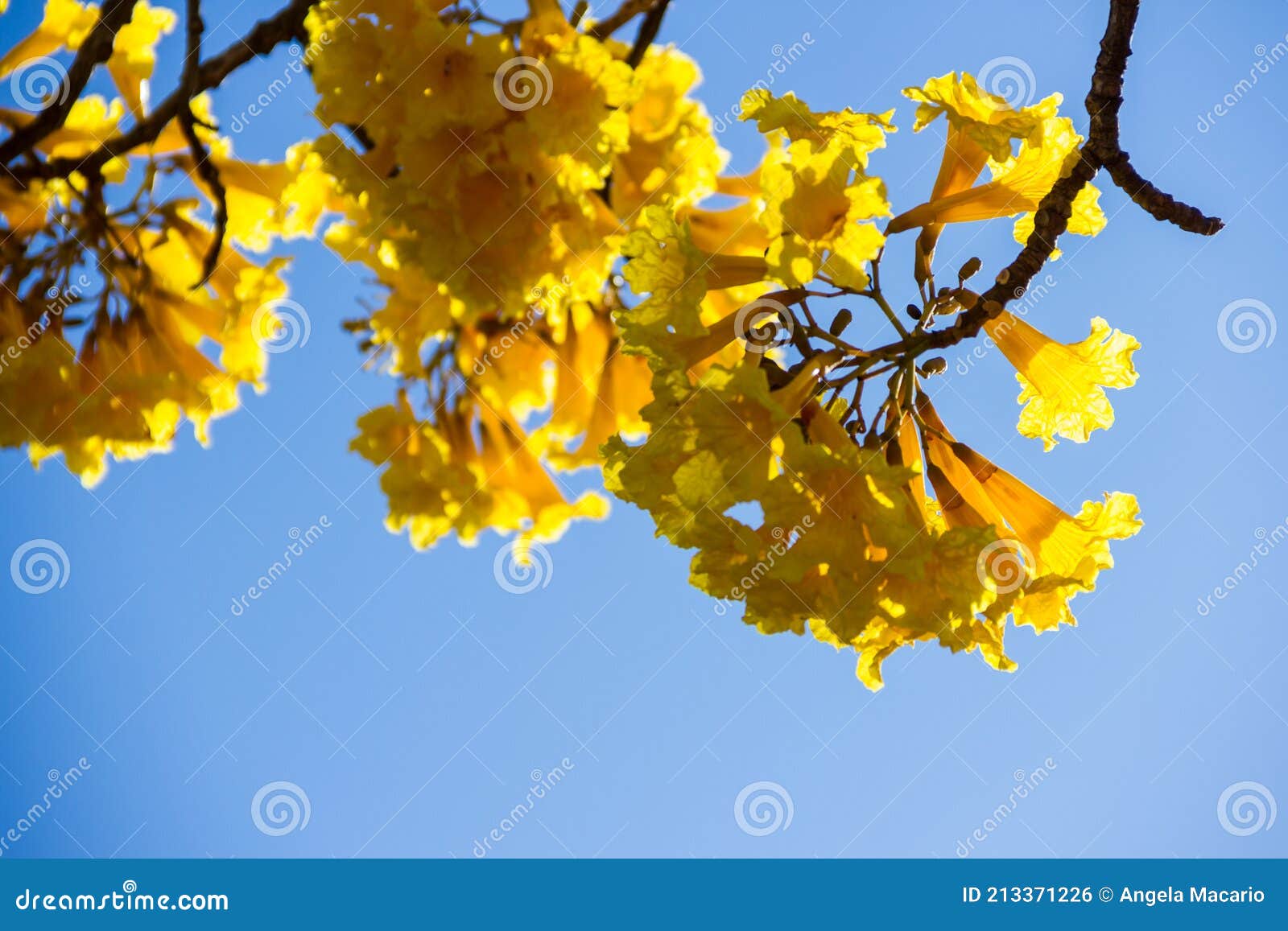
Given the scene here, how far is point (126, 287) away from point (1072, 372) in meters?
1.83

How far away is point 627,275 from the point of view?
133cm

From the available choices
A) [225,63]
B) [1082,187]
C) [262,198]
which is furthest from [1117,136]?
[262,198]

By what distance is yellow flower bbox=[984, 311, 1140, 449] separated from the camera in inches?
58.6

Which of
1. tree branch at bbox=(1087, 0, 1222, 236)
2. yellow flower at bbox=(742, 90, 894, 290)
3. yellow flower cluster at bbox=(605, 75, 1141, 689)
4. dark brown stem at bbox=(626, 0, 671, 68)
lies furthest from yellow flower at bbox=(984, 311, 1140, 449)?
dark brown stem at bbox=(626, 0, 671, 68)

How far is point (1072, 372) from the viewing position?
151 cm

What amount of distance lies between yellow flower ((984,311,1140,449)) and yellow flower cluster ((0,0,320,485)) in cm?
130

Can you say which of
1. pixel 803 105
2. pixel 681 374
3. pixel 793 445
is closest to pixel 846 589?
pixel 793 445

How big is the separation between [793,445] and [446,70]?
838 mm

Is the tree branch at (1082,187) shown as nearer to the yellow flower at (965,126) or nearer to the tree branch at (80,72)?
the yellow flower at (965,126)

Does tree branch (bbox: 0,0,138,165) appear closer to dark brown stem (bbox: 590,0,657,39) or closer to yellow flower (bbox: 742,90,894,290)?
dark brown stem (bbox: 590,0,657,39)

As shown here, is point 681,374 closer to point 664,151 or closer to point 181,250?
point 664,151

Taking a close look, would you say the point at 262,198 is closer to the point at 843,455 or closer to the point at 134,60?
the point at 134,60

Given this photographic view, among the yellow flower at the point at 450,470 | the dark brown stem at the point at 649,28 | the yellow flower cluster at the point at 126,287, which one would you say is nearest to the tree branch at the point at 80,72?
the yellow flower cluster at the point at 126,287

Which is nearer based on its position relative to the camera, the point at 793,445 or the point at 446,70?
the point at 793,445
